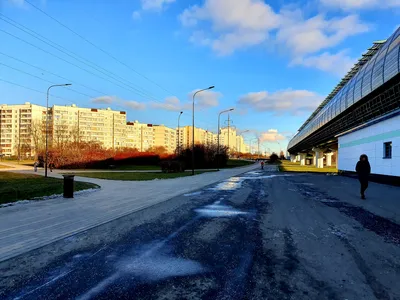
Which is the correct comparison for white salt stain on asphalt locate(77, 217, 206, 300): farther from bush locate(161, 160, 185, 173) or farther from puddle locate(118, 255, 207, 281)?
bush locate(161, 160, 185, 173)

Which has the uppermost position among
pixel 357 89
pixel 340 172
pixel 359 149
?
pixel 357 89

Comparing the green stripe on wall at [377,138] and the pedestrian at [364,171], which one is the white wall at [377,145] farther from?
the pedestrian at [364,171]

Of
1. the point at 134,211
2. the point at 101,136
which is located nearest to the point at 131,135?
the point at 101,136

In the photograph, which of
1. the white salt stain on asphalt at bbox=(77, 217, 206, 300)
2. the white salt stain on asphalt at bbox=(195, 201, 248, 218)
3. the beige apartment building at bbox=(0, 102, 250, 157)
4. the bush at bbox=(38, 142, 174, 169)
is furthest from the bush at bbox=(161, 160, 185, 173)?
the beige apartment building at bbox=(0, 102, 250, 157)

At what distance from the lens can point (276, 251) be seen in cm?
471

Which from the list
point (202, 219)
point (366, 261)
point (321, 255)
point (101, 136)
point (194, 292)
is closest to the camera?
point (194, 292)

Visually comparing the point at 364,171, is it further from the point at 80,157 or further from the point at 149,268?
the point at 80,157

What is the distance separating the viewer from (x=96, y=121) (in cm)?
10344

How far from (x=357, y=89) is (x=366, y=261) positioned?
25.0 meters

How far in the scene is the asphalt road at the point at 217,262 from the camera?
323 cm

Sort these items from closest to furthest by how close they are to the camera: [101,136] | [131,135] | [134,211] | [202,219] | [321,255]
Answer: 1. [321,255]
2. [202,219]
3. [134,211]
4. [101,136]
5. [131,135]

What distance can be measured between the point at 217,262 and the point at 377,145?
21.9 meters

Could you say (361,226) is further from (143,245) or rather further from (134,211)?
(134,211)

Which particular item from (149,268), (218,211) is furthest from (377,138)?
(149,268)
